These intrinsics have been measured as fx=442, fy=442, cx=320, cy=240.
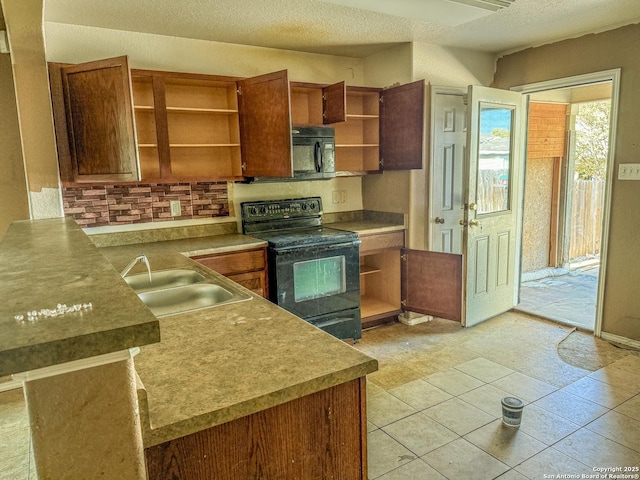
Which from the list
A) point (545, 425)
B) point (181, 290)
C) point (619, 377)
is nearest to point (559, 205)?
point (619, 377)

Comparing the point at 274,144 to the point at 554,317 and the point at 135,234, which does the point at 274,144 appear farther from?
the point at 554,317

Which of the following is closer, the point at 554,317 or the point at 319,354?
the point at 319,354

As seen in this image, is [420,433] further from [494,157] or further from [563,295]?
[563,295]

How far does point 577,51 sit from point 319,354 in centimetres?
351

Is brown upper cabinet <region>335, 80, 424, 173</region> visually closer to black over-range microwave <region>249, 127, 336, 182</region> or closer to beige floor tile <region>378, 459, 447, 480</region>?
black over-range microwave <region>249, 127, 336, 182</region>

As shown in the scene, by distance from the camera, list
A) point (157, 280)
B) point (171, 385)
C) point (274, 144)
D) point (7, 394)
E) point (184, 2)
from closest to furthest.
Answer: point (171, 385)
point (157, 280)
point (184, 2)
point (7, 394)
point (274, 144)

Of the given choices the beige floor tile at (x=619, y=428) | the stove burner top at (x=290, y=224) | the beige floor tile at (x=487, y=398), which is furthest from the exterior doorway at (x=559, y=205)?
the stove burner top at (x=290, y=224)

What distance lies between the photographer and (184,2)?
99.0 inches

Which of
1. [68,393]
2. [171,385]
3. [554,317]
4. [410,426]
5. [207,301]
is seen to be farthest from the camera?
[554,317]

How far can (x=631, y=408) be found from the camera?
94.8 inches

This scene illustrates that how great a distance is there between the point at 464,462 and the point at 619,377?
1440 millimetres

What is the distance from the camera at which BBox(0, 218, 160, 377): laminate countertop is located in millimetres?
485

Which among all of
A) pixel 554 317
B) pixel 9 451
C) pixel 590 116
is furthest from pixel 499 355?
pixel 590 116

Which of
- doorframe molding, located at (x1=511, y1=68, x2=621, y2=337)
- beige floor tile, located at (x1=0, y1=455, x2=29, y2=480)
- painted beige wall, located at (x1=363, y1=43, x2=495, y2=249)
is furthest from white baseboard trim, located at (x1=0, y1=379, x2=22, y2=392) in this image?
doorframe molding, located at (x1=511, y1=68, x2=621, y2=337)
